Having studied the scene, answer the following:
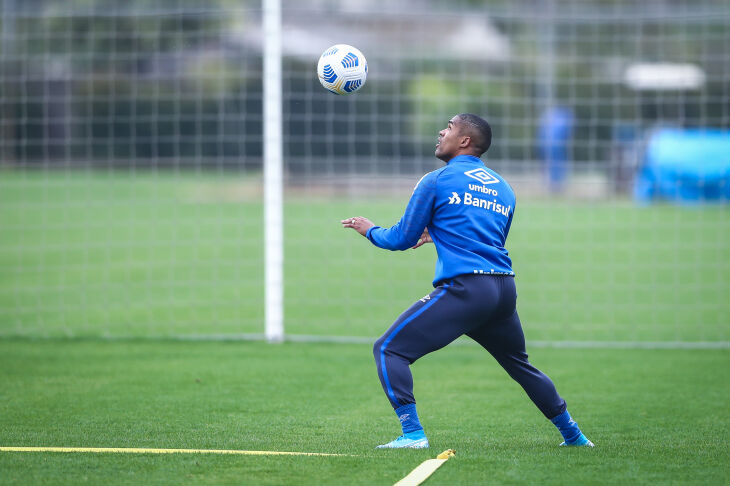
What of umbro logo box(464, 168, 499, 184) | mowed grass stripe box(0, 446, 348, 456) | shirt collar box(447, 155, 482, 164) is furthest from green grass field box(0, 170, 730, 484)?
shirt collar box(447, 155, 482, 164)

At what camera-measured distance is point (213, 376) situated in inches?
349

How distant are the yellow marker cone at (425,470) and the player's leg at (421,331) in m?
0.36

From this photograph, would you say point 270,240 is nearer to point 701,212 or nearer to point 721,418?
point 721,418

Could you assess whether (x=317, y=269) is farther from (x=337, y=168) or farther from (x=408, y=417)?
(x=408, y=417)

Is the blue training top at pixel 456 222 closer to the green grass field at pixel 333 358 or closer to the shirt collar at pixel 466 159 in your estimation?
the shirt collar at pixel 466 159

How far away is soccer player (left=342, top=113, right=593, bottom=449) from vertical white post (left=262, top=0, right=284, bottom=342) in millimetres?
4833

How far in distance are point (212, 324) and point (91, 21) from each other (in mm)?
12944

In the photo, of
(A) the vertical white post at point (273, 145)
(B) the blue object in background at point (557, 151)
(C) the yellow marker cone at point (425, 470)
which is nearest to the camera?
(C) the yellow marker cone at point (425, 470)

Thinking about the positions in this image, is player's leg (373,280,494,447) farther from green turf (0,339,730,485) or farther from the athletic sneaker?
the athletic sneaker

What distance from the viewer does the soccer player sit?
18.5 ft

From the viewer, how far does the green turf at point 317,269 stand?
40.3 feet

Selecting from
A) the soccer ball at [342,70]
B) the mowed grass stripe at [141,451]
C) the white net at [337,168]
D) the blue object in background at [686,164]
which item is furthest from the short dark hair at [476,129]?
the blue object in background at [686,164]

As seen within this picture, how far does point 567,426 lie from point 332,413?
199 cm

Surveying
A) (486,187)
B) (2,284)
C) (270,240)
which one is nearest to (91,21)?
(2,284)
